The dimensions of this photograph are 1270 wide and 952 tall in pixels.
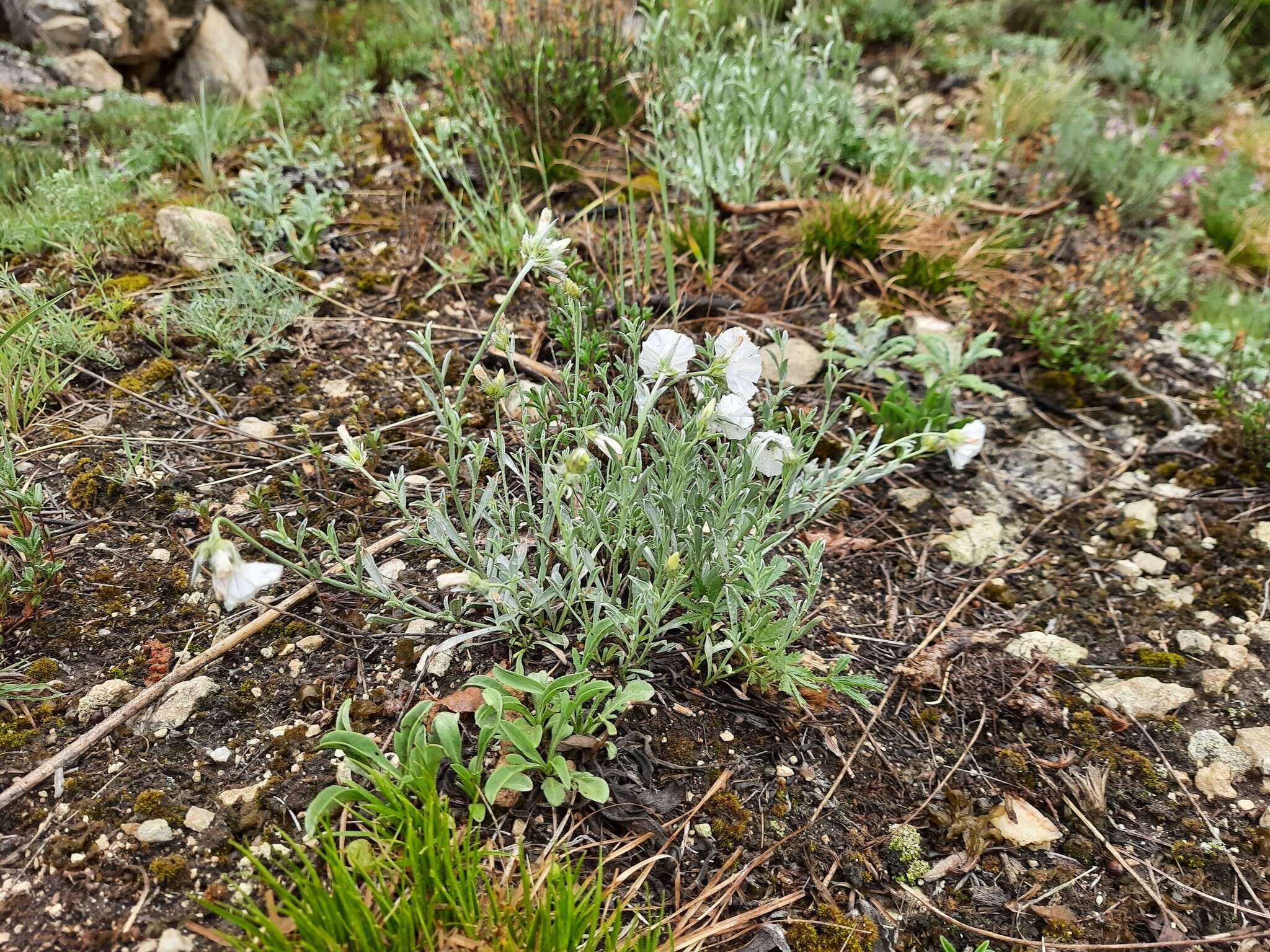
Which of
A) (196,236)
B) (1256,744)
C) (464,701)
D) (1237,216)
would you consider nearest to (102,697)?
(464,701)

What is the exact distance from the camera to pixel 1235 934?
1608mm

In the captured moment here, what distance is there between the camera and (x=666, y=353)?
1583 millimetres

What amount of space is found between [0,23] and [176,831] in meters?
4.92

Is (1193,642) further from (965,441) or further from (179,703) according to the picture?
(179,703)

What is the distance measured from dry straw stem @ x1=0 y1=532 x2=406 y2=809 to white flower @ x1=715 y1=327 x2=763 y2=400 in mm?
777

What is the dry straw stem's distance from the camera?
5.08 feet

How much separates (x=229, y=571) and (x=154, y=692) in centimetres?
59

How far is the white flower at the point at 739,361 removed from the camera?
164cm

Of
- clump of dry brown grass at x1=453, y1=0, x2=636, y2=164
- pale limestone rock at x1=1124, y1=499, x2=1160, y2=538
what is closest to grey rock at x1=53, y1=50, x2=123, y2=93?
clump of dry brown grass at x1=453, y1=0, x2=636, y2=164

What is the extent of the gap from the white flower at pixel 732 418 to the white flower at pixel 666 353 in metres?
0.11

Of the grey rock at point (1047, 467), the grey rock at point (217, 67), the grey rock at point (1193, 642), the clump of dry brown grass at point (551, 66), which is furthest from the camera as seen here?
the grey rock at point (217, 67)

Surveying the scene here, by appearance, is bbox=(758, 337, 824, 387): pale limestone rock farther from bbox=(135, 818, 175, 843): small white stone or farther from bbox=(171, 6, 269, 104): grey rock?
bbox=(171, 6, 269, 104): grey rock

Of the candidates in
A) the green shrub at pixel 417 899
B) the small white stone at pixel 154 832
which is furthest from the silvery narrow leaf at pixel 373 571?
the small white stone at pixel 154 832

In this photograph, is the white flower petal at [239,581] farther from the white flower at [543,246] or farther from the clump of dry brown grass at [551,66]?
the clump of dry brown grass at [551,66]
